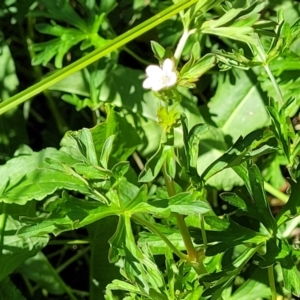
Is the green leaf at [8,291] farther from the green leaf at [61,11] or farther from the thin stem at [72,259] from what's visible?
the green leaf at [61,11]

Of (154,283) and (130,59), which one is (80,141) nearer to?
(154,283)

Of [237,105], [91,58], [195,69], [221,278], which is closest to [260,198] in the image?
[221,278]

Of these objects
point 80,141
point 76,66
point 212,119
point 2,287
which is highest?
point 76,66

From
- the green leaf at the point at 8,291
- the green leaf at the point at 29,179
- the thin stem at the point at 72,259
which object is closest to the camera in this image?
the green leaf at the point at 29,179

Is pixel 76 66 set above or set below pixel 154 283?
above

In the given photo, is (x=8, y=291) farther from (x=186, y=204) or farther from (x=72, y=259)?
(x=186, y=204)

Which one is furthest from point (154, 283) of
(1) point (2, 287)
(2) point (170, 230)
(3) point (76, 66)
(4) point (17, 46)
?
(4) point (17, 46)

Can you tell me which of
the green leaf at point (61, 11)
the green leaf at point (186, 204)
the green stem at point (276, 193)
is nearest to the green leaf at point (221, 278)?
the green leaf at point (186, 204)
